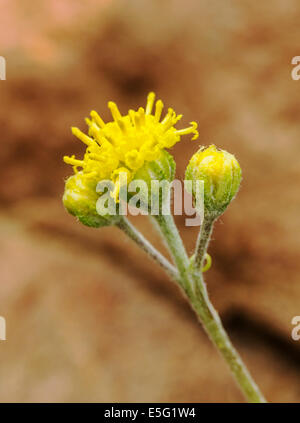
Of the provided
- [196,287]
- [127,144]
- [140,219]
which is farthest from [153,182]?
[140,219]

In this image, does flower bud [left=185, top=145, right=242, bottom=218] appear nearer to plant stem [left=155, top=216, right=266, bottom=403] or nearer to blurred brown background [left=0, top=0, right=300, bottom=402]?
plant stem [left=155, top=216, right=266, bottom=403]

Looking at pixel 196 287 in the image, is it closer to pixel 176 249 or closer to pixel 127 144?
pixel 176 249

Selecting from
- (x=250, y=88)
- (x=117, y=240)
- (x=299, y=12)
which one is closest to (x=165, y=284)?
(x=117, y=240)

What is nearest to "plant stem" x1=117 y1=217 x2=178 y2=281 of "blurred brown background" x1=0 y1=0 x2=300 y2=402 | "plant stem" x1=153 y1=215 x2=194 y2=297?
"plant stem" x1=153 y1=215 x2=194 y2=297

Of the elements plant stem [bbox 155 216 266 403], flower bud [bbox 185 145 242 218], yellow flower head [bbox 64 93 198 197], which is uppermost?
yellow flower head [bbox 64 93 198 197]

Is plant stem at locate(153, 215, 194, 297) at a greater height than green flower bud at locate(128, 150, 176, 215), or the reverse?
green flower bud at locate(128, 150, 176, 215)

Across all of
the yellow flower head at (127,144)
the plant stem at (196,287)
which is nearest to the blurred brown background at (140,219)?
the plant stem at (196,287)

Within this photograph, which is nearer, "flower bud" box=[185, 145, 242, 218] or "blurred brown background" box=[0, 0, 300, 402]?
"flower bud" box=[185, 145, 242, 218]

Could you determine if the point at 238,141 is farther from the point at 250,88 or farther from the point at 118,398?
the point at 118,398
